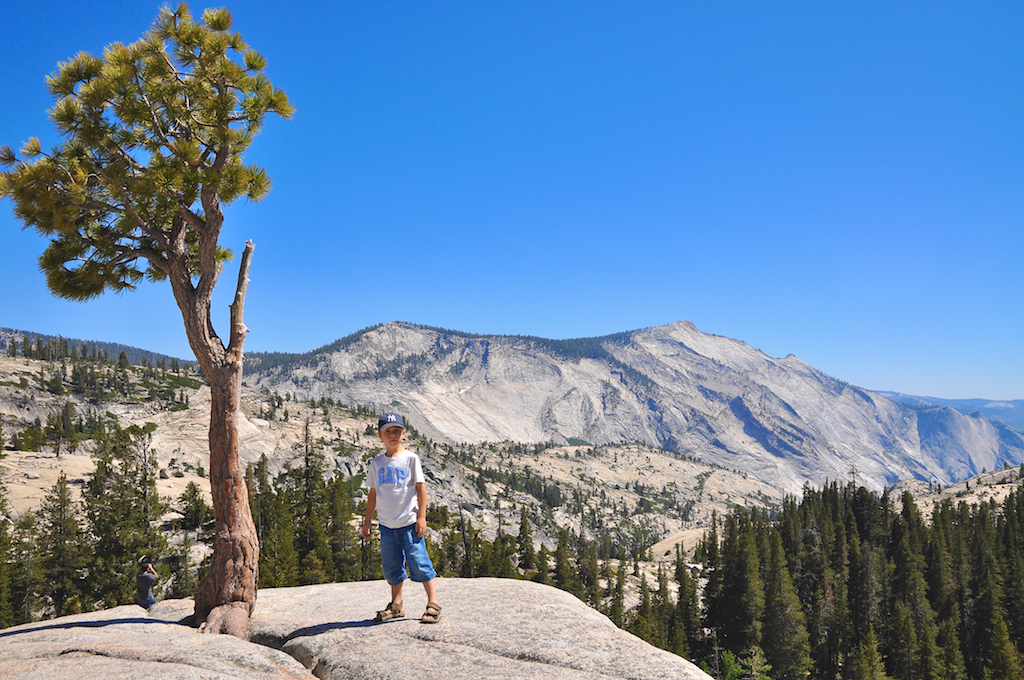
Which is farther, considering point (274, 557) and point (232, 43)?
point (274, 557)

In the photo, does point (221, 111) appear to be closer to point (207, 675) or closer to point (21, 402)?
point (207, 675)

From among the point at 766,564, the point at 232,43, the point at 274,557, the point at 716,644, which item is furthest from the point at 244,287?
the point at 766,564

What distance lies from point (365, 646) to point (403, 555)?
164cm

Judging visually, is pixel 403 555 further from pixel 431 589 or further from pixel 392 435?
pixel 392 435

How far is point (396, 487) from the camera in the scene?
1052cm

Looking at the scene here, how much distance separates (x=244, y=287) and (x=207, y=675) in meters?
8.87

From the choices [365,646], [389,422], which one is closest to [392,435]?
[389,422]

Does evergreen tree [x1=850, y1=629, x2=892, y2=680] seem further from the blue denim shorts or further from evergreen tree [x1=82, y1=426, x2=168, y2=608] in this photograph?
the blue denim shorts

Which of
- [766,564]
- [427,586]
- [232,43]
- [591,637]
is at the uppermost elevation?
[232,43]

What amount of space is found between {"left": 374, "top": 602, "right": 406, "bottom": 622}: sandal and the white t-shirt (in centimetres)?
195

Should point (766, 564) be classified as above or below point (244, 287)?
below

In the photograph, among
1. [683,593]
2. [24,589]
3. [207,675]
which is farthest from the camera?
[683,593]

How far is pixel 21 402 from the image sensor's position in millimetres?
188000

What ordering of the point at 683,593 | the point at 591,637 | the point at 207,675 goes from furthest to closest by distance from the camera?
the point at 683,593
the point at 591,637
the point at 207,675
